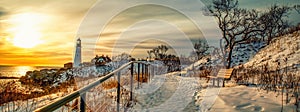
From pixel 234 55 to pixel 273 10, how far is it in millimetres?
8038

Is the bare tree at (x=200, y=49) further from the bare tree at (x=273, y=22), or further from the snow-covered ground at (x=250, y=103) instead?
the snow-covered ground at (x=250, y=103)

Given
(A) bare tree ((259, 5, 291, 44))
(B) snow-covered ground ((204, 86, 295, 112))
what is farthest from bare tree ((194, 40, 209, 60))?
(B) snow-covered ground ((204, 86, 295, 112))

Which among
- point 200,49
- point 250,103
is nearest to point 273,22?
point 200,49

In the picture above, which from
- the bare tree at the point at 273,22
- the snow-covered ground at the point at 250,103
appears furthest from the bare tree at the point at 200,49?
the snow-covered ground at the point at 250,103

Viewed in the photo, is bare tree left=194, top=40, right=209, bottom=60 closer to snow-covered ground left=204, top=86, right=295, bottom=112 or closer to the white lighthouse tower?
the white lighthouse tower

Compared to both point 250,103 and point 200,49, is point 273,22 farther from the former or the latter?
point 250,103

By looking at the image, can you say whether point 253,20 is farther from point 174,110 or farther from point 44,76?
point 174,110

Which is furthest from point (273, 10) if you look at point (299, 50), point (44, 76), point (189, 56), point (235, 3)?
point (44, 76)

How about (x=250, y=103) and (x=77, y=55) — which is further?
(x=77, y=55)

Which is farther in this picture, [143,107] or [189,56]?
[189,56]

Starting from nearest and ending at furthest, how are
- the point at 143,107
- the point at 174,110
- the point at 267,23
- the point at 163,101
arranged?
the point at 174,110, the point at 143,107, the point at 163,101, the point at 267,23

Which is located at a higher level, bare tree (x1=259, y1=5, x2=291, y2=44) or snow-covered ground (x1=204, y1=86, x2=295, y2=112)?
bare tree (x1=259, y1=5, x2=291, y2=44)

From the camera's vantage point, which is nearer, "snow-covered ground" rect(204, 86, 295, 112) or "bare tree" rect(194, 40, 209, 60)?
"snow-covered ground" rect(204, 86, 295, 112)

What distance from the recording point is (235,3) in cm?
2852
